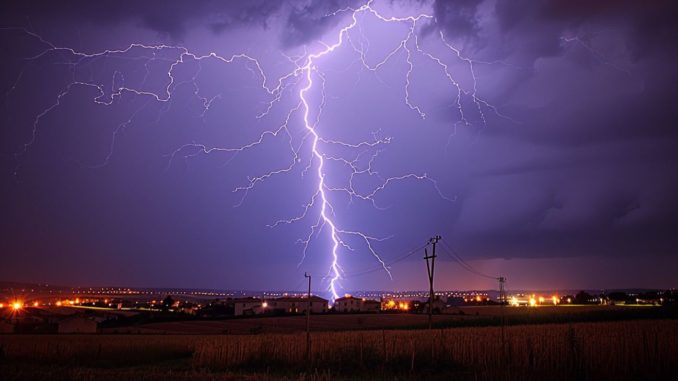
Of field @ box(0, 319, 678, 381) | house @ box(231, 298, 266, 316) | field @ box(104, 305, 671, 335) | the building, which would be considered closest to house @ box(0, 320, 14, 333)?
field @ box(104, 305, 671, 335)

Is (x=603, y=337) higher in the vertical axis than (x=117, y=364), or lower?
higher

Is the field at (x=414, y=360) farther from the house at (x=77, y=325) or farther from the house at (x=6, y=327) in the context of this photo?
the house at (x=6, y=327)

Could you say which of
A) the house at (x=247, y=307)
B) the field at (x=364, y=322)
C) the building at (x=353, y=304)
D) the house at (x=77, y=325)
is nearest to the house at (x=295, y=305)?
the house at (x=247, y=307)

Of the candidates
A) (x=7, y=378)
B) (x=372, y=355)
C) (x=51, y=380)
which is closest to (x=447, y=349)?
(x=372, y=355)

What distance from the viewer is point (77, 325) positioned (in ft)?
156

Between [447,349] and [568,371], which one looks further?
[447,349]

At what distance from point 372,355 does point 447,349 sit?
2.77 metres

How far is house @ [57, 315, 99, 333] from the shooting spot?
46938mm

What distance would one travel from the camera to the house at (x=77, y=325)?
154ft

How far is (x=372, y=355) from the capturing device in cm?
1822

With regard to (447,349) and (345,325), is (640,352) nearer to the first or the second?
(447,349)

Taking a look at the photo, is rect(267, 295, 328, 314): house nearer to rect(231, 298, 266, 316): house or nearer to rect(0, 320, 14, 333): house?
rect(231, 298, 266, 316): house

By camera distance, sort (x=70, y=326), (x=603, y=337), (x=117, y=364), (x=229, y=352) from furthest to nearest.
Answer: (x=70, y=326)
(x=117, y=364)
(x=229, y=352)
(x=603, y=337)

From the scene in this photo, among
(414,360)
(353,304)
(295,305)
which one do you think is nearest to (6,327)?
(295,305)
